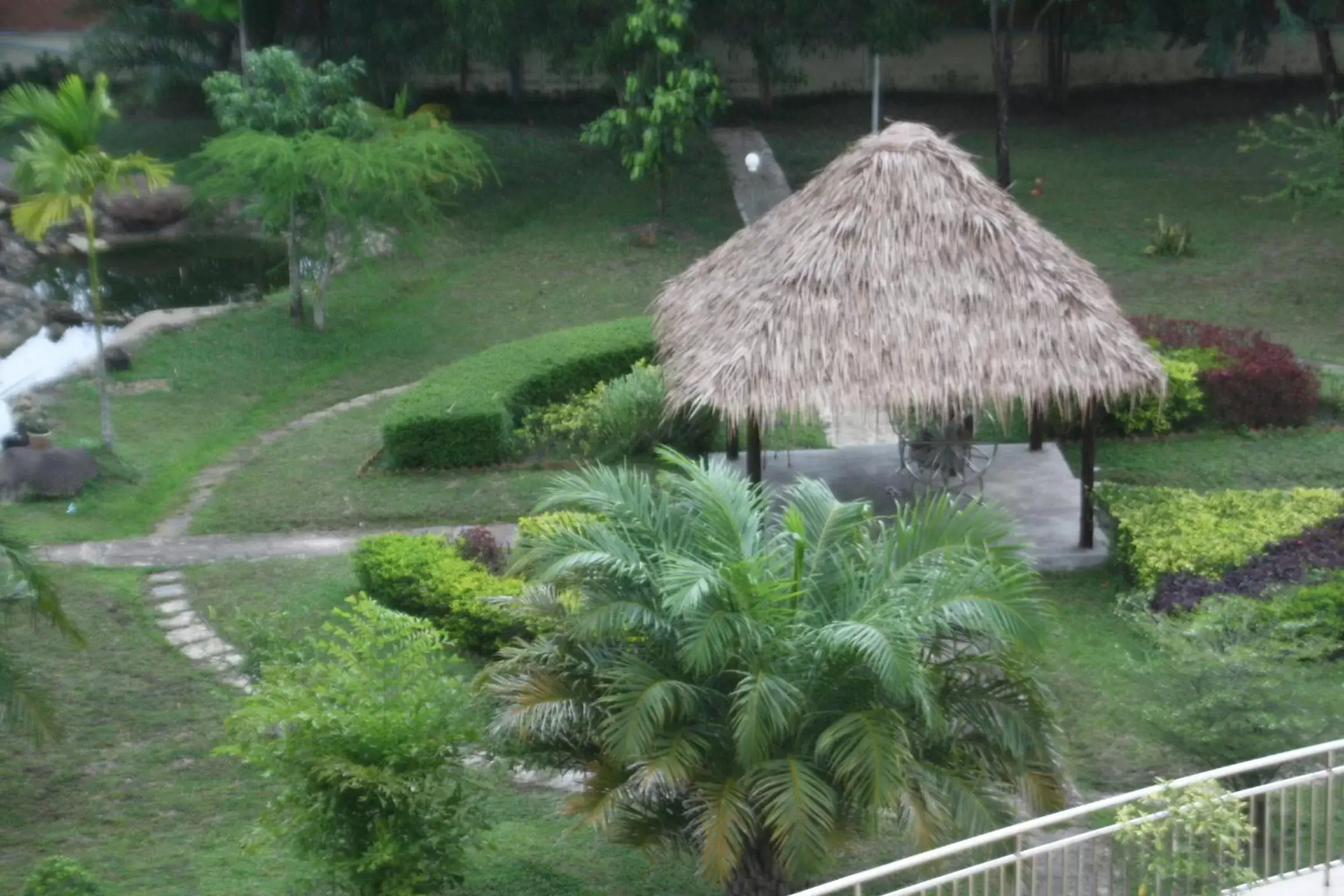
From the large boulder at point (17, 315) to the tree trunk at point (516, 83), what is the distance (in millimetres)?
10966

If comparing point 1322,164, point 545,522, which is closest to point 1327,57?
point 1322,164

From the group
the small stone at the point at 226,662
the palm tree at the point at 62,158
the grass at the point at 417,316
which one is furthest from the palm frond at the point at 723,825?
the palm tree at the point at 62,158

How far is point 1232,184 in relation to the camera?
27.3 metres

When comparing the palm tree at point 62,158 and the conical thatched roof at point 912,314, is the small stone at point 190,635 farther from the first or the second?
the palm tree at point 62,158

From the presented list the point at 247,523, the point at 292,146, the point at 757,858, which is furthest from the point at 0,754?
the point at 292,146

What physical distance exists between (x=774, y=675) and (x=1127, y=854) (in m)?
1.91

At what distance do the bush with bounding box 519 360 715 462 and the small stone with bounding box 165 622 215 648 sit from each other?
475 cm

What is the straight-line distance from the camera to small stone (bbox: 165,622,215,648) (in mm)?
12773

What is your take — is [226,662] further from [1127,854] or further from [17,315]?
[17,315]

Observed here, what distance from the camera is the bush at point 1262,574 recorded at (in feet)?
40.6

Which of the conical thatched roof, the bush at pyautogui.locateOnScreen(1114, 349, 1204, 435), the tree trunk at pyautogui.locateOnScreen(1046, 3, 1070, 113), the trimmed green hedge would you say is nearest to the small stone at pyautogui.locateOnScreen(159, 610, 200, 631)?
the trimmed green hedge

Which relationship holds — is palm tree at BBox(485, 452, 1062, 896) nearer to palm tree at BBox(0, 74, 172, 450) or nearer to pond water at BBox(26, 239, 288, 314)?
palm tree at BBox(0, 74, 172, 450)

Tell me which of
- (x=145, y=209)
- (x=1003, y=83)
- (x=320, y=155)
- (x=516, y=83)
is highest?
(x=516, y=83)

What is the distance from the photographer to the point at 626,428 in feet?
54.3
